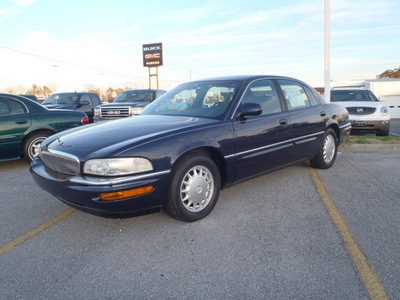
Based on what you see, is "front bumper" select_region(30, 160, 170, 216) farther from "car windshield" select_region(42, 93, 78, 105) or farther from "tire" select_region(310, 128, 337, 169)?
"car windshield" select_region(42, 93, 78, 105)

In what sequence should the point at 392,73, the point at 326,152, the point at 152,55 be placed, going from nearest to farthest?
the point at 326,152 < the point at 152,55 < the point at 392,73

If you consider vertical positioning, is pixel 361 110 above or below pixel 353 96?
below

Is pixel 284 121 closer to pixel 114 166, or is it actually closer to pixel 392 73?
pixel 114 166

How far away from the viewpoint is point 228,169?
12.1 feet

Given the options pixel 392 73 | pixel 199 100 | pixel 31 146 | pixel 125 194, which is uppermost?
pixel 392 73

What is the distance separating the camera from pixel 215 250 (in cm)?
283

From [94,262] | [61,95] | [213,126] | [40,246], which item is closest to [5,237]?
[40,246]

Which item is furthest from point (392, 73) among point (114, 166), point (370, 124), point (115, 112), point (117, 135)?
point (114, 166)

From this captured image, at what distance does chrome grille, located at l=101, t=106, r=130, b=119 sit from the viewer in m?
10.1

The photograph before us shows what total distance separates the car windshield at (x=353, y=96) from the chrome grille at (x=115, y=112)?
6821mm

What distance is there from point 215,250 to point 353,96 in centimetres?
983

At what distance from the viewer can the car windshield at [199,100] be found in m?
3.95

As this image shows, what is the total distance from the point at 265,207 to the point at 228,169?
0.66 m

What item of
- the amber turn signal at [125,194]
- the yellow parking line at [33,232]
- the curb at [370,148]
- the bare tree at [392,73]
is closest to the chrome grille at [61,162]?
the amber turn signal at [125,194]
